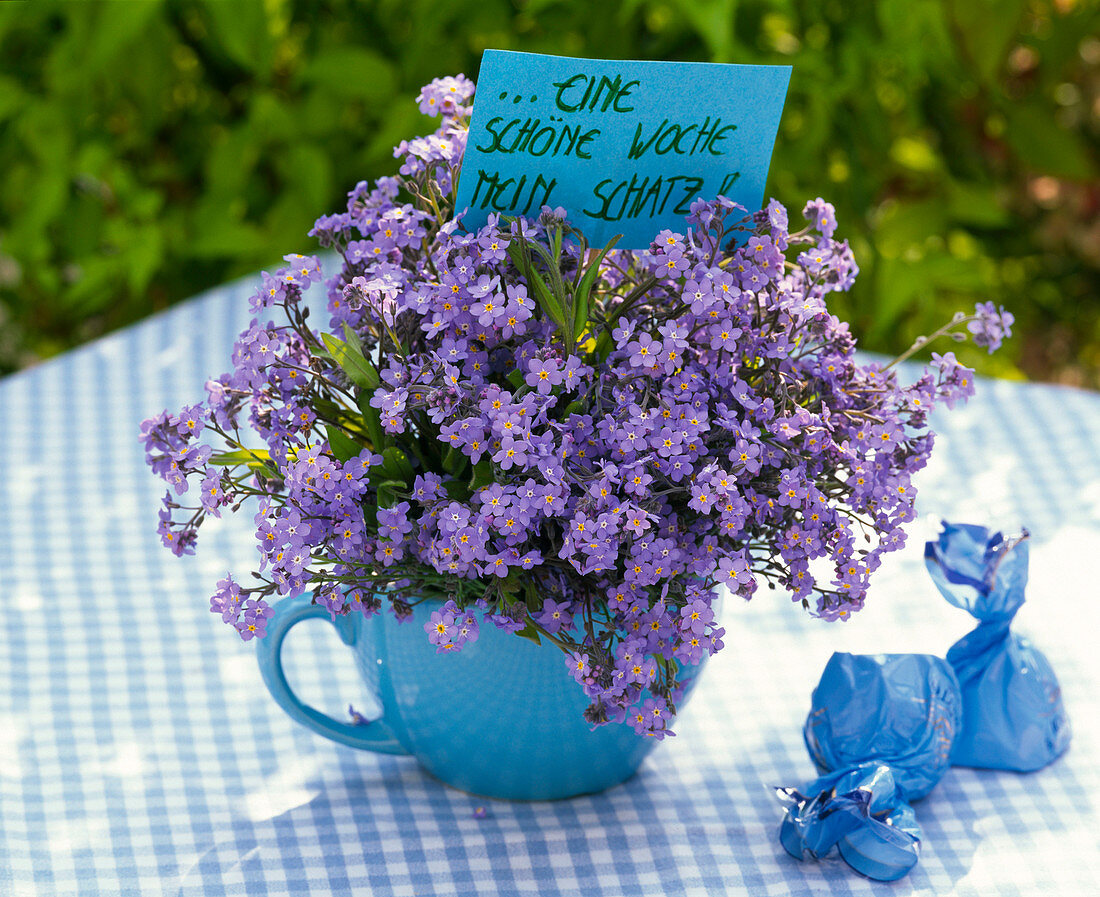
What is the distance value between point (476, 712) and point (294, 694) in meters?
0.14

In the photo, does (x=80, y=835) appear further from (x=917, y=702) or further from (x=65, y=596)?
(x=917, y=702)

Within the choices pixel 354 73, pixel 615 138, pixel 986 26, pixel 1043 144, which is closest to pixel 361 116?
pixel 354 73

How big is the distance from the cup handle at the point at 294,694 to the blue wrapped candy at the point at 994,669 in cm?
39

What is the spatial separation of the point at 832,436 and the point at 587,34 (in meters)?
1.08

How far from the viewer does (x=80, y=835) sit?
2.50 ft

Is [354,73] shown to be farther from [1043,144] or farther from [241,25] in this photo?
[1043,144]

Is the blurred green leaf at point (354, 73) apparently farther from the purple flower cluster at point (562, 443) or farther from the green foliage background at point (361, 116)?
the purple flower cluster at point (562, 443)

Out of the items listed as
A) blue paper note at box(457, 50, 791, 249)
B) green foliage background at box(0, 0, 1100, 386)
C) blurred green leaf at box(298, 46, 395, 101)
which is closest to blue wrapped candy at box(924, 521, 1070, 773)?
blue paper note at box(457, 50, 791, 249)

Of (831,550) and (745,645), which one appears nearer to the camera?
(831,550)

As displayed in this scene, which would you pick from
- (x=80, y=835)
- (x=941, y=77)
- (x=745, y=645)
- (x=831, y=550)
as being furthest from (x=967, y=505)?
(x=941, y=77)

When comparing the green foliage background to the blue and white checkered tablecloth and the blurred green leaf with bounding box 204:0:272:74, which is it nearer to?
the blurred green leaf with bounding box 204:0:272:74

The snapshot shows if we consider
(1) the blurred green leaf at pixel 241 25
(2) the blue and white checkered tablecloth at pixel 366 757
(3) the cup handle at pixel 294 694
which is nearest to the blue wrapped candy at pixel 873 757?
(2) the blue and white checkered tablecloth at pixel 366 757

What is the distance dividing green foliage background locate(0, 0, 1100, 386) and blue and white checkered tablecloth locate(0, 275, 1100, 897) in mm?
555

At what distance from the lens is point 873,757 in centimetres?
78
